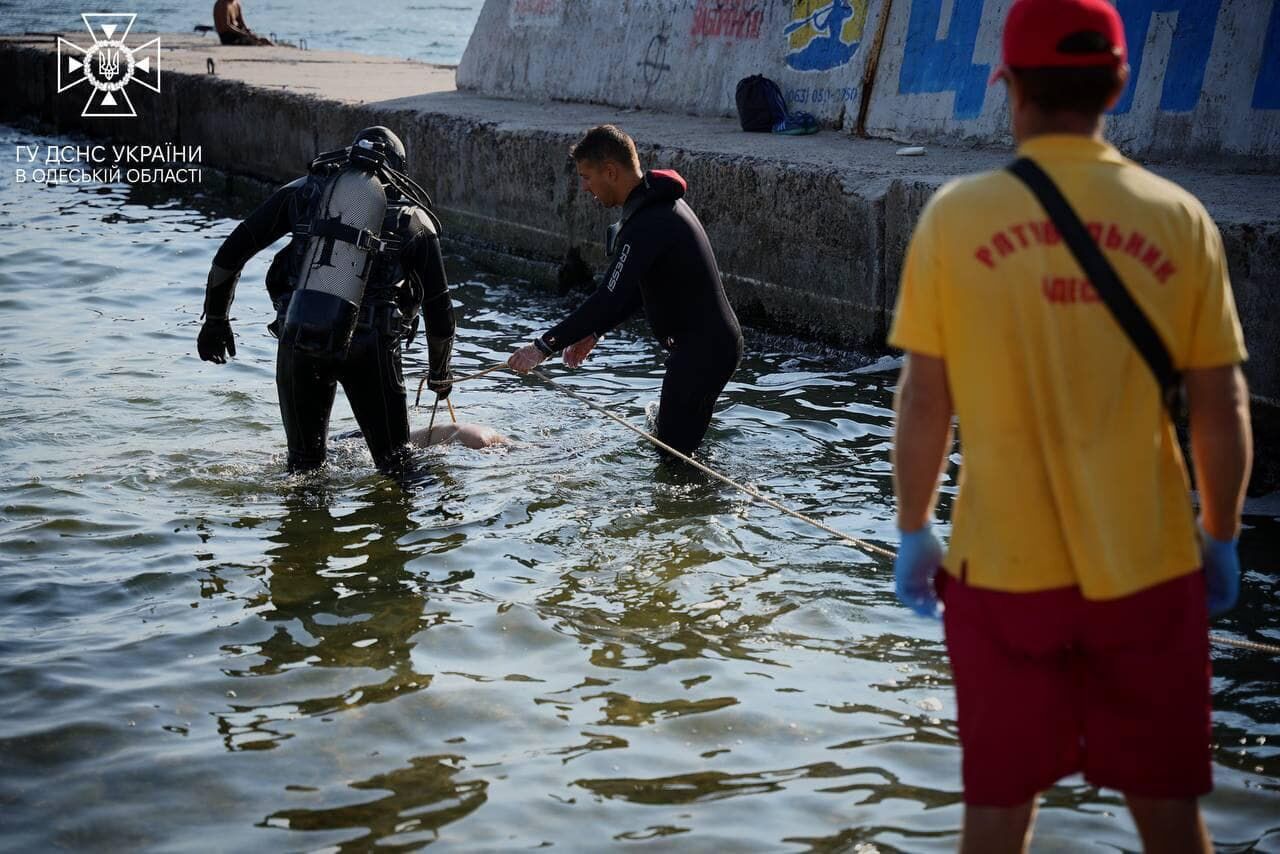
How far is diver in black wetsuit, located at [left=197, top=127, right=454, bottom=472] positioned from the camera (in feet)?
19.7

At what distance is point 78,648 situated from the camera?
5113 millimetres

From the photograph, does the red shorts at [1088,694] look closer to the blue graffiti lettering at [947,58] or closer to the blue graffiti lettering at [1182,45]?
the blue graffiti lettering at [1182,45]

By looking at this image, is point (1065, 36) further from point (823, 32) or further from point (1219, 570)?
point (823, 32)

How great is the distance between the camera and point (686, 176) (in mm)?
10625

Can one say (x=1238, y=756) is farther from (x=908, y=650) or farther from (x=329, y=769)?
(x=329, y=769)

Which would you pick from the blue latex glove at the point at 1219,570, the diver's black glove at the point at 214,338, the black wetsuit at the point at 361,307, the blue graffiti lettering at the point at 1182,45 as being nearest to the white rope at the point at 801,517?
the black wetsuit at the point at 361,307

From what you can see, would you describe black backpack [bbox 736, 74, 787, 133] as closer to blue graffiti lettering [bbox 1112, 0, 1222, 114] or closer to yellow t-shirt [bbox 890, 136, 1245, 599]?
blue graffiti lettering [bbox 1112, 0, 1222, 114]

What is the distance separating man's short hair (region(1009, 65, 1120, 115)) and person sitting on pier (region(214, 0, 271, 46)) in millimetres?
21837

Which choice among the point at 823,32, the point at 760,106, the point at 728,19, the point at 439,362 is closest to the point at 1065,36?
the point at 439,362

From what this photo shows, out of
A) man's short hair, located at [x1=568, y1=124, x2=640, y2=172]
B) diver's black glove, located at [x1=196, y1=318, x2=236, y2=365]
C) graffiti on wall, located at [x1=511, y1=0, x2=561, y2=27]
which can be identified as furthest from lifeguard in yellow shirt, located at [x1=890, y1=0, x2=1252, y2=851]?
graffiti on wall, located at [x1=511, y1=0, x2=561, y2=27]

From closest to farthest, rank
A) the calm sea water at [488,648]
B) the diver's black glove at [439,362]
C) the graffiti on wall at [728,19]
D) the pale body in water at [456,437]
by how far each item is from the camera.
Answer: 1. the calm sea water at [488,648]
2. the diver's black glove at [439,362]
3. the pale body in water at [456,437]
4. the graffiti on wall at [728,19]

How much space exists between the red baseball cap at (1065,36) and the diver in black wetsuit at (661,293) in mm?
3907

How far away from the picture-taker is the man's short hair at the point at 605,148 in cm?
644

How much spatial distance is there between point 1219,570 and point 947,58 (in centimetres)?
823
